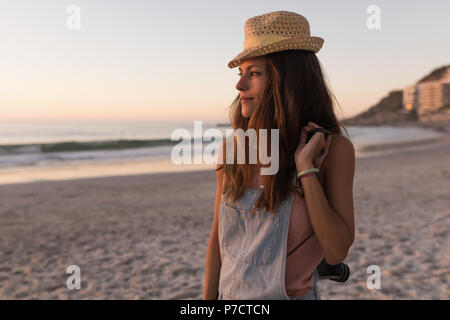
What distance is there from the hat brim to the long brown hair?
31 millimetres

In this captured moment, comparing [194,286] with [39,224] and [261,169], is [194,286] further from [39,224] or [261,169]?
[39,224]

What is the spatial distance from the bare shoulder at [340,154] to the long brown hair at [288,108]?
0.14 meters

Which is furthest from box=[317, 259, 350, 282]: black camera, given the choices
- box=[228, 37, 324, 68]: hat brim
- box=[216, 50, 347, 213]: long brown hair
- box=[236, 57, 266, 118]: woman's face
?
box=[228, 37, 324, 68]: hat brim

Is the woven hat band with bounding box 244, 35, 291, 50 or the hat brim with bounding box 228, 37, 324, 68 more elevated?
the woven hat band with bounding box 244, 35, 291, 50

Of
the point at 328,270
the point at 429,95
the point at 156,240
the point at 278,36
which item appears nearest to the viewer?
the point at 278,36

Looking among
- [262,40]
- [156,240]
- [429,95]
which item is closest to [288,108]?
[262,40]

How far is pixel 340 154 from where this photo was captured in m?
1.35

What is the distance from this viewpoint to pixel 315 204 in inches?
51.6

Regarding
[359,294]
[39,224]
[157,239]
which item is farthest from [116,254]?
[359,294]

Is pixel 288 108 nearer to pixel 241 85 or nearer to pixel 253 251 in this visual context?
pixel 241 85

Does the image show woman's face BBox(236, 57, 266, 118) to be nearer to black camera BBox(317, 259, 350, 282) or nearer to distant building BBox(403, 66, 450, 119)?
black camera BBox(317, 259, 350, 282)

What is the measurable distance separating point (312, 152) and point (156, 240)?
5.29 m

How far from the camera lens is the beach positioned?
4344 millimetres
